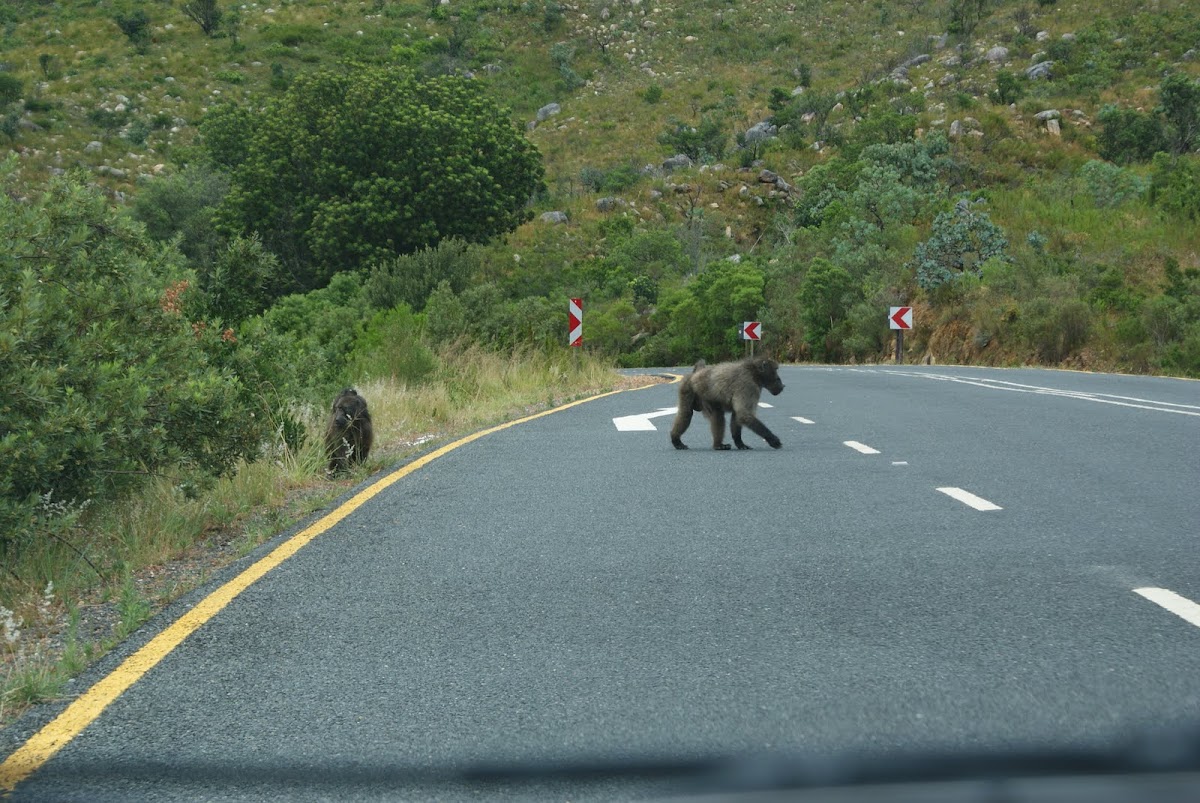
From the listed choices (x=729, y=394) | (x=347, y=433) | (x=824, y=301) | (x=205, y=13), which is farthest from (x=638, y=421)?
(x=205, y=13)

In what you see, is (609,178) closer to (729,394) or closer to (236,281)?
(236,281)

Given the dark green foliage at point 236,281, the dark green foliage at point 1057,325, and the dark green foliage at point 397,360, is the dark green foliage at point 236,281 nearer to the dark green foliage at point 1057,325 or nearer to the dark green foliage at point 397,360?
the dark green foliage at point 397,360

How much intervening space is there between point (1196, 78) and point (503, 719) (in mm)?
67105

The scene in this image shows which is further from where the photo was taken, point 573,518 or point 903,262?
point 903,262

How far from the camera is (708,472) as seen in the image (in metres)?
11.3

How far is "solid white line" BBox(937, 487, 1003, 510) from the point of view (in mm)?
8719

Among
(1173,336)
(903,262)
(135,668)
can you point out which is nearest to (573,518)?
(135,668)

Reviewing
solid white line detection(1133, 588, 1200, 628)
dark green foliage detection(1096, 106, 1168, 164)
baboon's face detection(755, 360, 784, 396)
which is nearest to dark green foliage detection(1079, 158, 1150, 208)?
dark green foliage detection(1096, 106, 1168, 164)

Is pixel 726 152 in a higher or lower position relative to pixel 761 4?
lower

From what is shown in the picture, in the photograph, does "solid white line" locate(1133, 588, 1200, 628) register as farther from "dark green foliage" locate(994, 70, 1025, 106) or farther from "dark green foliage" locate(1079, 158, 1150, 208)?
"dark green foliage" locate(994, 70, 1025, 106)

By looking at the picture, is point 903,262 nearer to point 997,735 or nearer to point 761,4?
point 997,735

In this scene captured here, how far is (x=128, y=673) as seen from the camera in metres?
5.07

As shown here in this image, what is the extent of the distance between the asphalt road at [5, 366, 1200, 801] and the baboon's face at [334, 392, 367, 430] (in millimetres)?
1493

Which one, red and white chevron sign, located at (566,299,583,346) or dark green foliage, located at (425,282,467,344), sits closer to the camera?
dark green foliage, located at (425,282,467,344)
